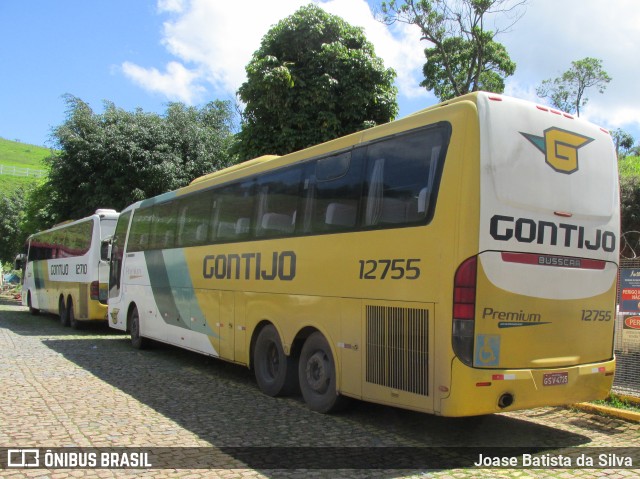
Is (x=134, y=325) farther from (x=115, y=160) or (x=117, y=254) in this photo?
(x=115, y=160)

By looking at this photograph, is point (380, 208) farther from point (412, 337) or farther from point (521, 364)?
point (521, 364)

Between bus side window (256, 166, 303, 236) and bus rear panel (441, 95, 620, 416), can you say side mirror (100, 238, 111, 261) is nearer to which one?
bus side window (256, 166, 303, 236)

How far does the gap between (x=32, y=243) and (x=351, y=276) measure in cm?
1968

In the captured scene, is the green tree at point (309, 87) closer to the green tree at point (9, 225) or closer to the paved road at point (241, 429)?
the paved road at point (241, 429)

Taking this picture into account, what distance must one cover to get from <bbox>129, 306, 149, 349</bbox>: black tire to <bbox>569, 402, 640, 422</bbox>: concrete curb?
918cm

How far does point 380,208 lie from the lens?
6328 mm

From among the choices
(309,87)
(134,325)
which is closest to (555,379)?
(134,325)

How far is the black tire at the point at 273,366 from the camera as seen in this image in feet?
25.8

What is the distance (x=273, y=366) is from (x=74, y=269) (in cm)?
1105

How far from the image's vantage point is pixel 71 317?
17.9 meters

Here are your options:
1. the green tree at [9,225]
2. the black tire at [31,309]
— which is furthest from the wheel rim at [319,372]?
the green tree at [9,225]

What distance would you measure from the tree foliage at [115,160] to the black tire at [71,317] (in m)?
4.63

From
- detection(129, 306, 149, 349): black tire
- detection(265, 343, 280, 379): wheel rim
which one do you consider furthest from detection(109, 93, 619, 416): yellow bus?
detection(129, 306, 149, 349): black tire

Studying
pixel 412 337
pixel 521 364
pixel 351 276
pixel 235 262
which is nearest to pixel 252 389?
pixel 235 262
